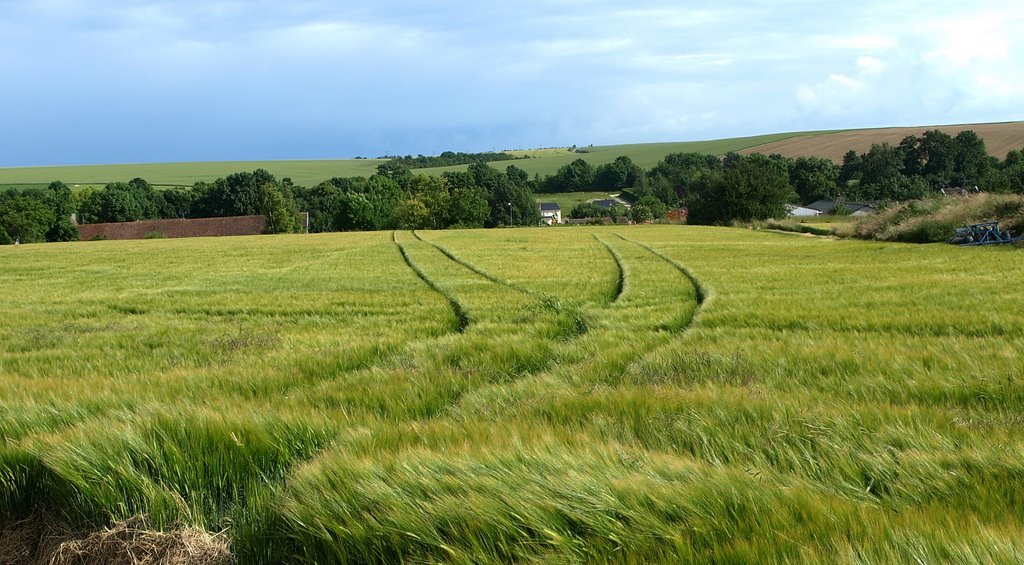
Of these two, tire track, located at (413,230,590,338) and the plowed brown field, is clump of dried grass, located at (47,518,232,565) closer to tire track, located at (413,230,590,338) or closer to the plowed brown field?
tire track, located at (413,230,590,338)

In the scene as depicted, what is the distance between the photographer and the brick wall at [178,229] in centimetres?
7906

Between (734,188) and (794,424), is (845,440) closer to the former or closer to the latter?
(794,424)

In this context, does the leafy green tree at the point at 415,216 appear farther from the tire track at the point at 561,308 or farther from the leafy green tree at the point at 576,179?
the tire track at the point at 561,308

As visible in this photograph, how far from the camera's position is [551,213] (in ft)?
456

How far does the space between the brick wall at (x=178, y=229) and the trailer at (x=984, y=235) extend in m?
70.8

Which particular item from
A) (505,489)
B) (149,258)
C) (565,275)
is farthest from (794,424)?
(149,258)

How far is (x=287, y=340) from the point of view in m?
8.38

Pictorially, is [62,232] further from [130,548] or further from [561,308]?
[130,548]

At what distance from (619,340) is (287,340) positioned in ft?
12.2

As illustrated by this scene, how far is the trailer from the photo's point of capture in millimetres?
22472

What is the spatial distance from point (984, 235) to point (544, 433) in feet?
80.3

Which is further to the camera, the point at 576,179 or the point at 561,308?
the point at 576,179

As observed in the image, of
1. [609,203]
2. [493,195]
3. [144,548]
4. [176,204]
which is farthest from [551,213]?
[144,548]

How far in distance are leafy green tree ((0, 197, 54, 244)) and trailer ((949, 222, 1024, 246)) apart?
81.7m
